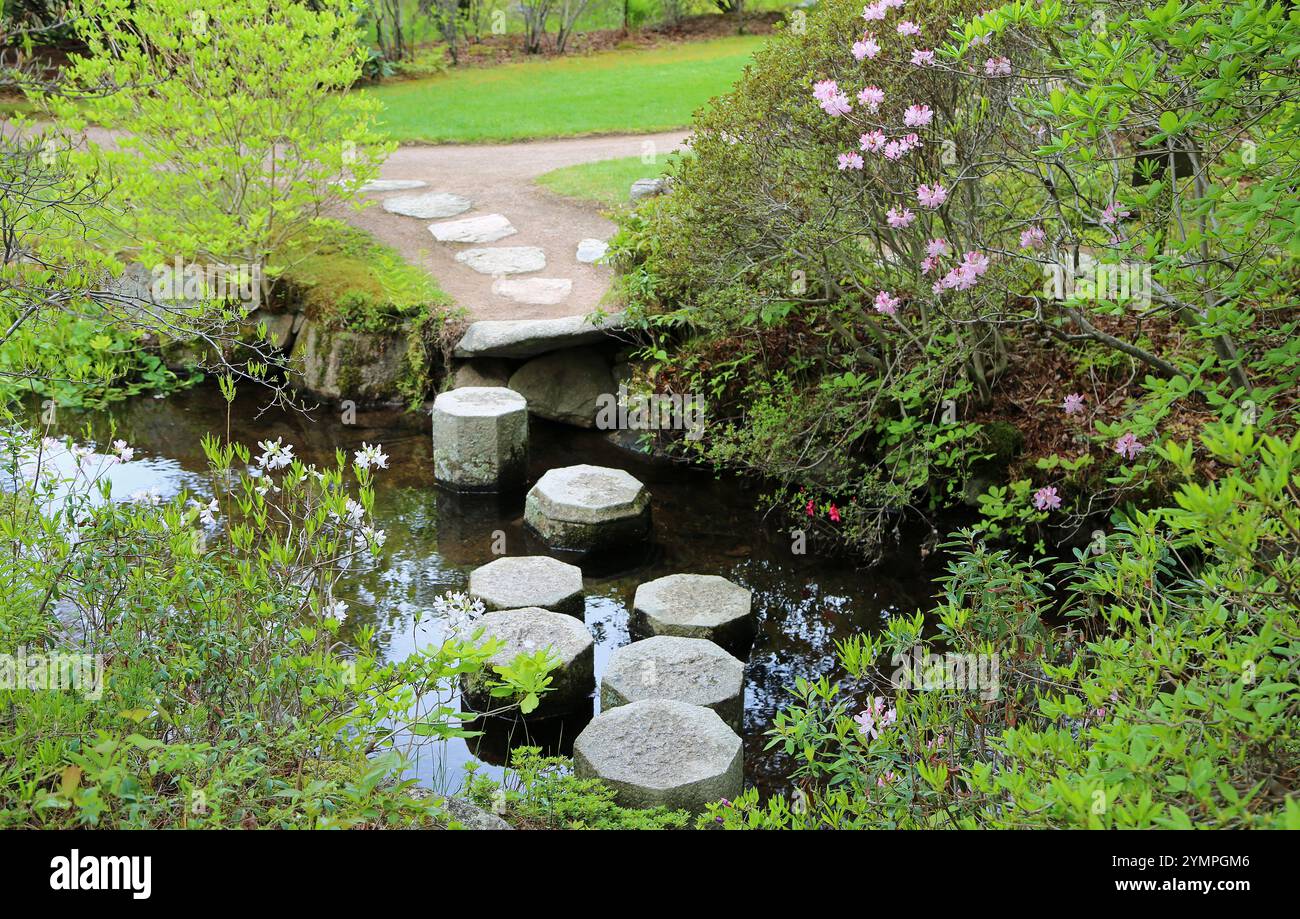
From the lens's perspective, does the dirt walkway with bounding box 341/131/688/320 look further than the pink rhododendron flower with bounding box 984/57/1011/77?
Yes

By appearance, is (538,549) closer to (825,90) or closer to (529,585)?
(529,585)

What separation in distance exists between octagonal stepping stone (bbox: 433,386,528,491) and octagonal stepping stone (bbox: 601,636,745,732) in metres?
3.19

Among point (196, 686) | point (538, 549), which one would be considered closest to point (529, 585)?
point (538, 549)

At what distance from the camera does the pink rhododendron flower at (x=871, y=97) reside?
21.4 ft

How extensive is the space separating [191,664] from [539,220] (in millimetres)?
9439

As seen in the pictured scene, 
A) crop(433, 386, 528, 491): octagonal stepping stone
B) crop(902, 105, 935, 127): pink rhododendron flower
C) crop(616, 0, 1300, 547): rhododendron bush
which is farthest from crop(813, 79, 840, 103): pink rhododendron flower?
crop(433, 386, 528, 491): octagonal stepping stone

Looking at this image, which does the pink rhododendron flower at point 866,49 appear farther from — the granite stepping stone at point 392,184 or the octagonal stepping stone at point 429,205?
the granite stepping stone at point 392,184

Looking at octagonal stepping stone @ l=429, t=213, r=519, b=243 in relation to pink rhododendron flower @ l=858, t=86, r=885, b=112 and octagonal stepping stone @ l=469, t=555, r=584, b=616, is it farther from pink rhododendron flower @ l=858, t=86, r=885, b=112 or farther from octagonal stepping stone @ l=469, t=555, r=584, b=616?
pink rhododendron flower @ l=858, t=86, r=885, b=112

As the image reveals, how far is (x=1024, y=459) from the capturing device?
24.9 feet

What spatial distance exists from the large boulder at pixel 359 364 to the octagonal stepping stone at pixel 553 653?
186 inches

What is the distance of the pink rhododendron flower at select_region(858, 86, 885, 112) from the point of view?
6.52m
